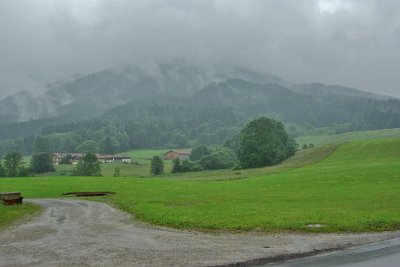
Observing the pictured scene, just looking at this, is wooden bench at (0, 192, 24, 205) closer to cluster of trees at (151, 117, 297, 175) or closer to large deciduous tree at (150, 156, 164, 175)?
cluster of trees at (151, 117, 297, 175)

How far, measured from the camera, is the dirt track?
61.0 feet

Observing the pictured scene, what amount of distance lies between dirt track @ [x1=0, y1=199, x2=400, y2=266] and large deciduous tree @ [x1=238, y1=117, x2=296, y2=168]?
117024mm

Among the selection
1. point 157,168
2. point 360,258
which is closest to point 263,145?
point 157,168

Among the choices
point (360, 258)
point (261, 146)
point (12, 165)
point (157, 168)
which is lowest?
point (360, 258)

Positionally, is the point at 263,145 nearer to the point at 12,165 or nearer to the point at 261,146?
the point at 261,146

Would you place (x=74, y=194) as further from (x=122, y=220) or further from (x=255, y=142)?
(x=255, y=142)

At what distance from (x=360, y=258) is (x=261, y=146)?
419ft

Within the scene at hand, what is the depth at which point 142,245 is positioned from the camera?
21844 millimetres

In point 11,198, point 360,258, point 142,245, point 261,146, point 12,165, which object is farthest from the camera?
point 12,165

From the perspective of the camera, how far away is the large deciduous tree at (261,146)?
5679 inches

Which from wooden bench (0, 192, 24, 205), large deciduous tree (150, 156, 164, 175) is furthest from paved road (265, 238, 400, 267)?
large deciduous tree (150, 156, 164, 175)

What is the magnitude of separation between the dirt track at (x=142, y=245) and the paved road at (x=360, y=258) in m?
0.88

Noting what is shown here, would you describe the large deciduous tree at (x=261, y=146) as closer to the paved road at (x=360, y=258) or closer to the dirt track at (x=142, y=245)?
the dirt track at (x=142, y=245)

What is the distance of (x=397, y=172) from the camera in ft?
217
